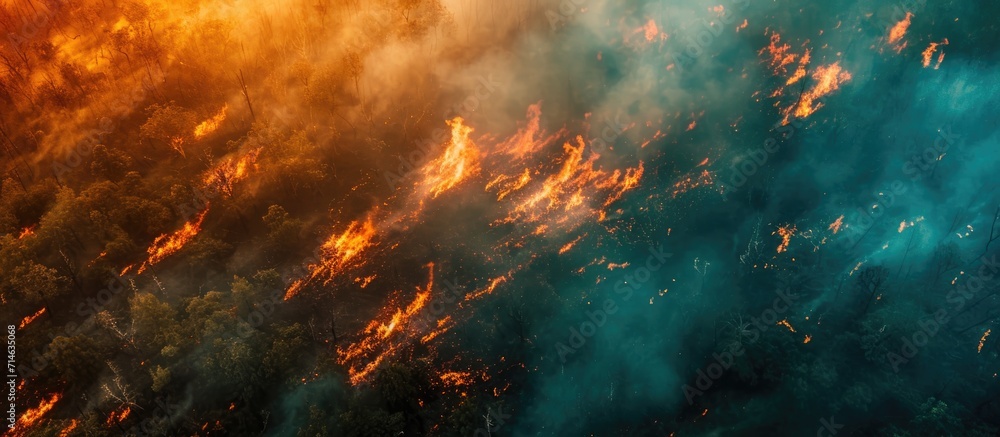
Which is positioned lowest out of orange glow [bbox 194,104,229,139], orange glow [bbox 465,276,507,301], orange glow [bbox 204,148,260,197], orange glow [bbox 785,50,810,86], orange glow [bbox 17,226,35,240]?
orange glow [bbox 785,50,810,86]

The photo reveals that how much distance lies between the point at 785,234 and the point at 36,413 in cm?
4530

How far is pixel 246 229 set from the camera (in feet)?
118

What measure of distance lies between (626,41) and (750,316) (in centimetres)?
3059

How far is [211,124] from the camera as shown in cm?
4166

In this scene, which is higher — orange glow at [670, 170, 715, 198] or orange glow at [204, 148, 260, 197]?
orange glow at [204, 148, 260, 197]

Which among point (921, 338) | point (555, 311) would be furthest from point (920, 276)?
point (555, 311)

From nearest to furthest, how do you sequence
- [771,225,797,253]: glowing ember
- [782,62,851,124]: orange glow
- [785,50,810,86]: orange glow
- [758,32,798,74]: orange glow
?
[771,225,797,253]: glowing ember
[782,62,851,124]: orange glow
[785,50,810,86]: orange glow
[758,32,798,74]: orange glow

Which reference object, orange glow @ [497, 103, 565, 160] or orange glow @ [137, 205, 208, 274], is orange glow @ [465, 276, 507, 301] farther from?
orange glow @ [137, 205, 208, 274]

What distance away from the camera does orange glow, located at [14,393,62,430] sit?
27.3 meters

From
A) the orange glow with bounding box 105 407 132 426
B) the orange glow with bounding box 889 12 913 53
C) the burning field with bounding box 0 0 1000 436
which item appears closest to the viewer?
the orange glow with bounding box 105 407 132 426

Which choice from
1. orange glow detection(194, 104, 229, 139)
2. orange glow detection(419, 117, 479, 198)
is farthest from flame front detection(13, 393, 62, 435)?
orange glow detection(419, 117, 479, 198)

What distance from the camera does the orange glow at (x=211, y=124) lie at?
40.8 metres

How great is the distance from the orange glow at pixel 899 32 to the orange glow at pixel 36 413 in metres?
65.8

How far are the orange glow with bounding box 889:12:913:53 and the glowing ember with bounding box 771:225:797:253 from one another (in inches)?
935
